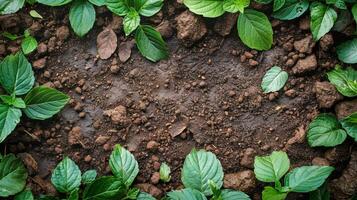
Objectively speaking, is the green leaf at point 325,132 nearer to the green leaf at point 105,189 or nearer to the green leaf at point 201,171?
the green leaf at point 201,171

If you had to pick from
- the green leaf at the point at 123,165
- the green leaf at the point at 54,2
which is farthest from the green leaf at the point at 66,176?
the green leaf at the point at 54,2

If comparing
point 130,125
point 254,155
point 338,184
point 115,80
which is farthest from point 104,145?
point 338,184

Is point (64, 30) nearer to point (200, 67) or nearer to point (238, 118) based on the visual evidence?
point (200, 67)

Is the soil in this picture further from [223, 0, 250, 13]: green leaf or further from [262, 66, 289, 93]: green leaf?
[223, 0, 250, 13]: green leaf

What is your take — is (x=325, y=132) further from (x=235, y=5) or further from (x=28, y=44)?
(x=28, y=44)

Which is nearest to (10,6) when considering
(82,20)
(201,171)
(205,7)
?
(82,20)

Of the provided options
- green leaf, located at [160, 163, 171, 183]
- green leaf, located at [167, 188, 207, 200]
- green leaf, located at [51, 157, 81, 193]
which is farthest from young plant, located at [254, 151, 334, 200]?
green leaf, located at [51, 157, 81, 193]

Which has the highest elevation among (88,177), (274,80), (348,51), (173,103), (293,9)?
(293,9)
